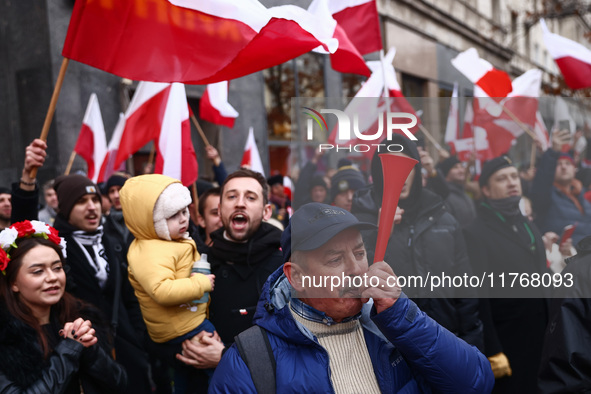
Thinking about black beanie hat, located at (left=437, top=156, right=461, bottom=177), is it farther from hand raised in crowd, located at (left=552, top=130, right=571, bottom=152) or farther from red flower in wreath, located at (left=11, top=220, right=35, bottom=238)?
red flower in wreath, located at (left=11, top=220, right=35, bottom=238)

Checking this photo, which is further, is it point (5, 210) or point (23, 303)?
point (5, 210)

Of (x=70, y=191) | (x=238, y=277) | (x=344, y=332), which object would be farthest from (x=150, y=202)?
(x=344, y=332)

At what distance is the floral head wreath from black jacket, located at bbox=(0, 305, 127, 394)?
10.0 inches

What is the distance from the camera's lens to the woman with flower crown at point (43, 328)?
2.73m

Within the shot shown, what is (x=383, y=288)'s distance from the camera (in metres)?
1.94

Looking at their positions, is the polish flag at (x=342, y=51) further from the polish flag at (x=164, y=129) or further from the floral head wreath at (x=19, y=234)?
the floral head wreath at (x=19, y=234)

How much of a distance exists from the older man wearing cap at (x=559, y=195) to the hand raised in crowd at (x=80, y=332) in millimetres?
2073

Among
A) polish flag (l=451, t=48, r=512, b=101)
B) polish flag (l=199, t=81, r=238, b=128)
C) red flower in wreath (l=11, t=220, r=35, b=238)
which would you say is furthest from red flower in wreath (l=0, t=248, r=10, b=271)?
polish flag (l=451, t=48, r=512, b=101)

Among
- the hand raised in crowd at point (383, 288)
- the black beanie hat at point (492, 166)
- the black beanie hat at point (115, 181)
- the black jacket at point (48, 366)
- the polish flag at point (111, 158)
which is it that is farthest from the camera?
the polish flag at point (111, 158)

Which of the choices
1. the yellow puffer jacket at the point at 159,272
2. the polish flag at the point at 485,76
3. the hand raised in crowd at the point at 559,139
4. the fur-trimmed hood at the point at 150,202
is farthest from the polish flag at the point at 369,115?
the polish flag at the point at 485,76

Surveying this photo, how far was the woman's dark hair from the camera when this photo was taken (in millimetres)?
2939

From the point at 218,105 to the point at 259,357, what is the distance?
4.88 meters

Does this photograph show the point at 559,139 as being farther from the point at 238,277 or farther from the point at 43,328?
the point at 43,328

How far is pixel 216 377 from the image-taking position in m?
2.11
